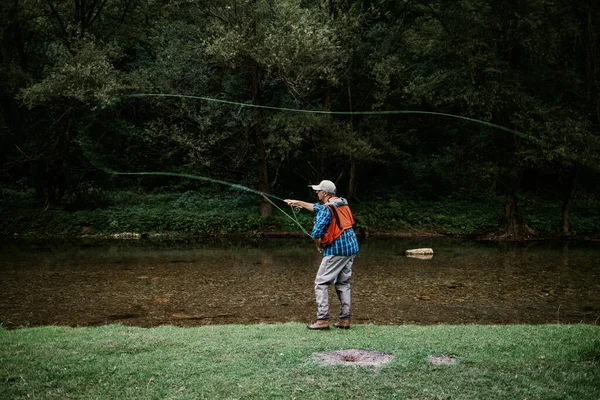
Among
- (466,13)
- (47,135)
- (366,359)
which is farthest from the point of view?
(47,135)

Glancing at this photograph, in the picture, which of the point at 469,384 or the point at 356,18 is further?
the point at 356,18

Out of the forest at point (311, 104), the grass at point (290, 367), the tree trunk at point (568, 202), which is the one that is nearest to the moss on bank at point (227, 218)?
the forest at point (311, 104)

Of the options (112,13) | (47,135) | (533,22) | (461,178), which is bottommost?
(461,178)

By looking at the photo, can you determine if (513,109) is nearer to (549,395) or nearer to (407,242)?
(407,242)

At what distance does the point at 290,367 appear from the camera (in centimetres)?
673

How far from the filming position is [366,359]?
7137 millimetres

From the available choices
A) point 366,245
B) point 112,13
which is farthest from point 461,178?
point 112,13

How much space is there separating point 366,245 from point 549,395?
738 inches

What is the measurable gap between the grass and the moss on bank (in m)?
18.8

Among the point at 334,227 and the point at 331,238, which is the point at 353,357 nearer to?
the point at 331,238

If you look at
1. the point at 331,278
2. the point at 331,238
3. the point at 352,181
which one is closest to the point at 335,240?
the point at 331,238

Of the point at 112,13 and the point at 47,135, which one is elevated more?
the point at 112,13

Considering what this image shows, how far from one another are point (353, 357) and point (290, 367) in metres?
0.93

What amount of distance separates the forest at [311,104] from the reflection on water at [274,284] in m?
4.62
